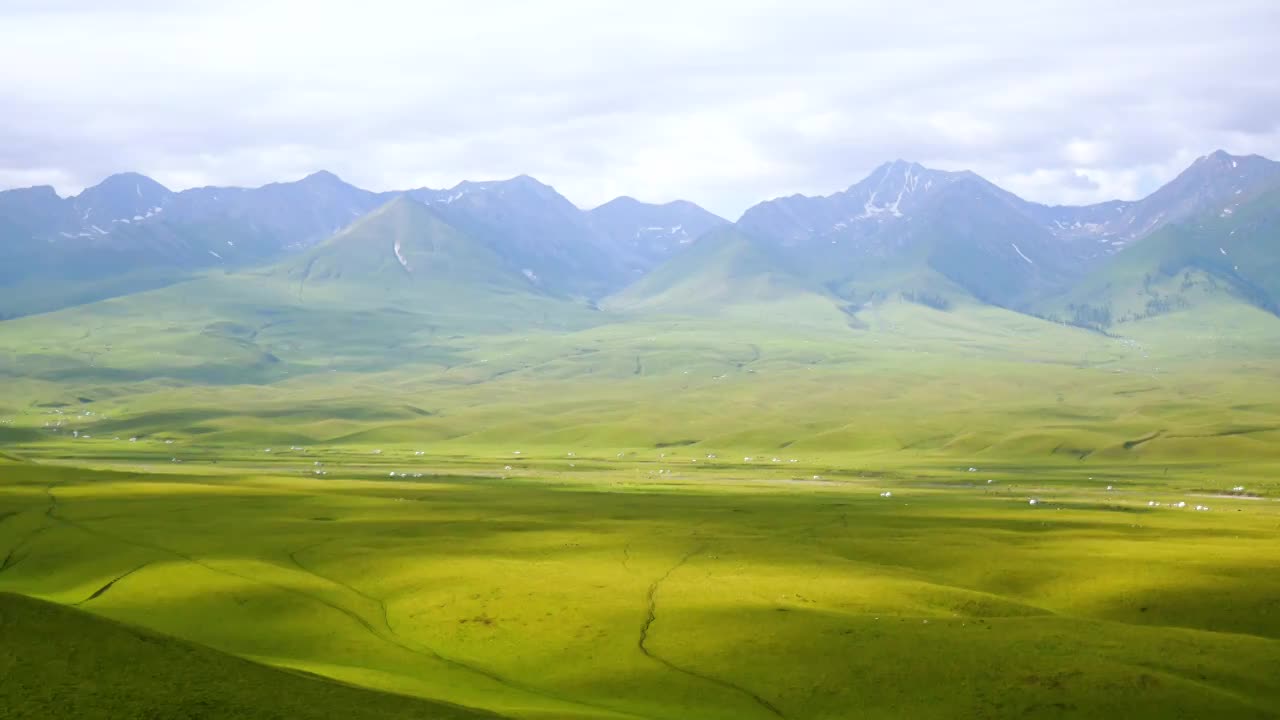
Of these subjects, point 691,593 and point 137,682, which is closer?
point 137,682

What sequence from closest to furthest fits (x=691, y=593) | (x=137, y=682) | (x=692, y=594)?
1. (x=137, y=682)
2. (x=692, y=594)
3. (x=691, y=593)

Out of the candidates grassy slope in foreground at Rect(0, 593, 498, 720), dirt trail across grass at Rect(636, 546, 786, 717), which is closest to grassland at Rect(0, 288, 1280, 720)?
dirt trail across grass at Rect(636, 546, 786, 717)

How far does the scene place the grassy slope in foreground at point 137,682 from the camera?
36.9 metres

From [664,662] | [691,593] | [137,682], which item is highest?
[137,682]

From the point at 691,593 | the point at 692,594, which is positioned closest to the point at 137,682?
the point at 692,594

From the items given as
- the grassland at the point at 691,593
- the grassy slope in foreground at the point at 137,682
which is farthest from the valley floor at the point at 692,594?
the grassy slope in foreground at the point at 137,682

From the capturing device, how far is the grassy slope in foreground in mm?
36875

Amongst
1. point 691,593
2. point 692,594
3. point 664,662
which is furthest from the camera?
point 691,593

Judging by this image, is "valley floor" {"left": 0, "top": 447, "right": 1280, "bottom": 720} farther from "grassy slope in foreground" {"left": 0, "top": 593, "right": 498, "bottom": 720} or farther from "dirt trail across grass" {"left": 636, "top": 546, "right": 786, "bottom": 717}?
"grassy slope in foreground" {"left": 0, "top": 593, "right": 498, "bottom": 720}

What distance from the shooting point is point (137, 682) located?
129 ft

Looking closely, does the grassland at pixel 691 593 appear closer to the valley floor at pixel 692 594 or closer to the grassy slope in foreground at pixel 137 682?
the valley floor at pixel 692 594

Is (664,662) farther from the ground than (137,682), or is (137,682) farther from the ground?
(137,682)

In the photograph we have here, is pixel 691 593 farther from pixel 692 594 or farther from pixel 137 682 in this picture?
pixel 137 682

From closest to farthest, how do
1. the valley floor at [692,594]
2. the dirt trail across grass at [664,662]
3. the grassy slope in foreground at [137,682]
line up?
the grassy slope in foreground at [137,682]
the dirt trail across grass at [664,662]
the valley floor at [692,594]
